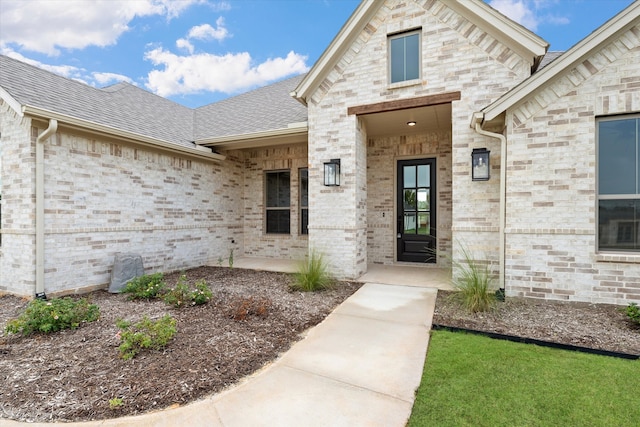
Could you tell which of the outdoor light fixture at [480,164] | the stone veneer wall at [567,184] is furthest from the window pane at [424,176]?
the stone veneer wall at [567,184]

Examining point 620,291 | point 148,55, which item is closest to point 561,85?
point 620,291

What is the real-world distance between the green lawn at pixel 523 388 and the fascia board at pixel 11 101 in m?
6.81

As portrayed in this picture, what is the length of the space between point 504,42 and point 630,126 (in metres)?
2.32

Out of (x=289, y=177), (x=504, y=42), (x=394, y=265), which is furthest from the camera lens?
(x=289, y=177)

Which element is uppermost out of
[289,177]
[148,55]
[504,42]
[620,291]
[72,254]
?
[148,55]

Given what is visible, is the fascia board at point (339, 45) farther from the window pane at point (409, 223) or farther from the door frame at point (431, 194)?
the window pane at point (409, 223)

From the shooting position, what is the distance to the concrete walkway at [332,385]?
7.16 ft

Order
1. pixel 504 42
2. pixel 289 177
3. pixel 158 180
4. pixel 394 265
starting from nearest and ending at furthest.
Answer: pixel 504 42, pixel 158 180, pixel 394 265, pixel 289 177

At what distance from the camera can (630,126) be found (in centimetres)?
446

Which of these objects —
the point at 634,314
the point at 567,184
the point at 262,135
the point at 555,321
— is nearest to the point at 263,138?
the point at 262,135

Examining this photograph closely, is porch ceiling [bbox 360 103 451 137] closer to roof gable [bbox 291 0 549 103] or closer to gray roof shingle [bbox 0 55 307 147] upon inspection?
roof gable [bbox 291 0 549 103]

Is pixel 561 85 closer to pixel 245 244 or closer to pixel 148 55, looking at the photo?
pixel 245 244

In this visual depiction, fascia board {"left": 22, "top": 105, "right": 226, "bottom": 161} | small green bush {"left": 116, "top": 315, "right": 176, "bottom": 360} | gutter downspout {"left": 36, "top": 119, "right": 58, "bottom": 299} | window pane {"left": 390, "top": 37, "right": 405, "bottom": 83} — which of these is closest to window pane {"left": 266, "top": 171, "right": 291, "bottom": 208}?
fascia board {"left": 22, "top": 105, "right": 226, "bottom": 161}

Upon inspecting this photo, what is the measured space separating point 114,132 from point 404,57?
19.4 feet
